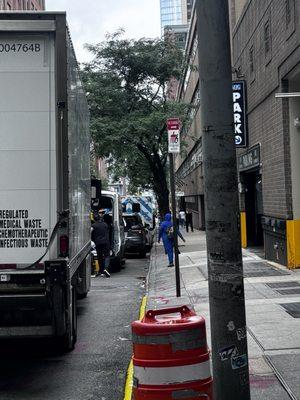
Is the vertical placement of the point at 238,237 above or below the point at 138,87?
→ below

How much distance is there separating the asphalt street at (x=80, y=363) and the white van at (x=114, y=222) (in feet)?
20.3

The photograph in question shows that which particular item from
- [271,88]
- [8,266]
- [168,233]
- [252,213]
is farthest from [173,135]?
[252,213]

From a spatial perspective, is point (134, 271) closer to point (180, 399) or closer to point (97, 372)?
point (97, 372)

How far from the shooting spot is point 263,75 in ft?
51.1

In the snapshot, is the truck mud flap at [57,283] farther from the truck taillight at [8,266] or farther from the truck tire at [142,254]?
the truck tire at [142,254]

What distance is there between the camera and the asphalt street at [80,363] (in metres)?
5.89

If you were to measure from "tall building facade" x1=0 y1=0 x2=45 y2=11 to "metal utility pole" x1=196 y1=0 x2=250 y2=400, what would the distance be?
41971 mm

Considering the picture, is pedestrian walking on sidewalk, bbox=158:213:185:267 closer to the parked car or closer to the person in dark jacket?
the person in dark jacket

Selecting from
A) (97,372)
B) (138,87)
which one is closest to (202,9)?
(97,372)

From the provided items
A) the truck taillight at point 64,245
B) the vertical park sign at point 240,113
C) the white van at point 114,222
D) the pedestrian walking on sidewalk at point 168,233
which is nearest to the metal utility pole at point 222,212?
the truck taillight at point 64,245

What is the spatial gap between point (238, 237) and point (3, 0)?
43410mm

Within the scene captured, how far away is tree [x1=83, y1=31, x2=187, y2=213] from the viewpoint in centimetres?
2462

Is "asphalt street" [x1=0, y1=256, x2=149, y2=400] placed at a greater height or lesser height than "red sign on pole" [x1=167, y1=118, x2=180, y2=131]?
lesser

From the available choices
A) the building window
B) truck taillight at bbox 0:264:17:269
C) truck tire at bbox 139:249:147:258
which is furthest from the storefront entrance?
truck taillight at bbox 0:264:17:269
